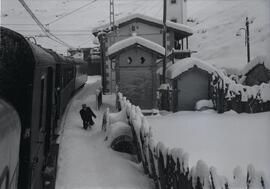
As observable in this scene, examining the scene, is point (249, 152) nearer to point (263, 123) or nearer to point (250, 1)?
point (263, 123)

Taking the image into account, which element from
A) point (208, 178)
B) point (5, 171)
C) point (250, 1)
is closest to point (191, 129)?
point (208, 178)

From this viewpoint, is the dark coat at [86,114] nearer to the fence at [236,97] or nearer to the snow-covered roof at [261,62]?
the fence at [236,97]

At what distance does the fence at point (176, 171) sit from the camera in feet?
13.2

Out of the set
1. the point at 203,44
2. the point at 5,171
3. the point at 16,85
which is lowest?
the point at 5,171

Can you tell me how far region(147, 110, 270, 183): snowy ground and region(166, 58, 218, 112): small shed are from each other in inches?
37.0

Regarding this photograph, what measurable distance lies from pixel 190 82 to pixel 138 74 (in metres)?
2.92

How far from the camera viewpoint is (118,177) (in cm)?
801

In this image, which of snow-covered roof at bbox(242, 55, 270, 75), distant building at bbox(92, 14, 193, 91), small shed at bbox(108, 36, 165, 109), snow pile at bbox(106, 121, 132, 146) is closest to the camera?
snow pile at bbox(106, 121, 132, 146)

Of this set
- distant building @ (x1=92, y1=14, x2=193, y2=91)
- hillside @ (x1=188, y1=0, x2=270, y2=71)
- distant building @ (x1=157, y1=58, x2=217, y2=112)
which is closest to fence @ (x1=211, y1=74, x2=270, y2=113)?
distant building @ (x1=157, y1=58, x2=217, y2=112)

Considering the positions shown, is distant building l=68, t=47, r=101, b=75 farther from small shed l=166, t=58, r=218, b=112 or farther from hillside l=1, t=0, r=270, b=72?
small shed l=166, t=58, r=218, b=112

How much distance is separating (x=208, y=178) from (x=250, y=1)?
69.6m

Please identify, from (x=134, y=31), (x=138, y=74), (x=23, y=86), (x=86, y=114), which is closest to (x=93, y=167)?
(x=23, y=86)

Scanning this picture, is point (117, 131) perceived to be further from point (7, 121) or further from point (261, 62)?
point (261, 62)

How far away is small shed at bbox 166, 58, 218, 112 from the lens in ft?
65.0
